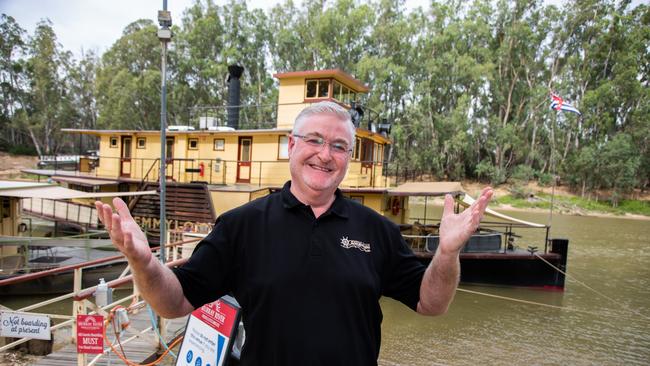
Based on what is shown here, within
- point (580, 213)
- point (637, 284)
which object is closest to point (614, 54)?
point (580, 213)

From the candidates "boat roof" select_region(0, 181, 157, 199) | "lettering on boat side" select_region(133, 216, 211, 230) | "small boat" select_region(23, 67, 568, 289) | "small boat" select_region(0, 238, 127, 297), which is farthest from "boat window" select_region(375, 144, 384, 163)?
"small boat" select_region(0, 238, 127, 297)

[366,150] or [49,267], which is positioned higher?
[366,150]

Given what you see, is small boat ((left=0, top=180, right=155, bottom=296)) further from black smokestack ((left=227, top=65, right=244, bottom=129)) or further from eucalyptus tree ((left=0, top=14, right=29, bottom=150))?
eucalyptus tree ((left=0, top=14, right=29, bottom=150))

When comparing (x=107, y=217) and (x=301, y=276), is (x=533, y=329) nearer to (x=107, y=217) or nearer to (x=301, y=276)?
(x=301, y=276)

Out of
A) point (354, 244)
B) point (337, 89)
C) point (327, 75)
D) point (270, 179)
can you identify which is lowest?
point (270, 179)

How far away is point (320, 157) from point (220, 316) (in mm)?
2044

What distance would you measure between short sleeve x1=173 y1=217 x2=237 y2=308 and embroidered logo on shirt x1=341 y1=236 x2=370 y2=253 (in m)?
0.48

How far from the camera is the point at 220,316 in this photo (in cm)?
327

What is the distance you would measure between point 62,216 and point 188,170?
17.4 ft

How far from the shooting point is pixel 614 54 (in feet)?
148

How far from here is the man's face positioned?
1826mm

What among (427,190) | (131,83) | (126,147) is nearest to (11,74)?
(131,83)

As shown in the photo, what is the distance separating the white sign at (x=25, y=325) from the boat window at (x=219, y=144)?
11656 mm

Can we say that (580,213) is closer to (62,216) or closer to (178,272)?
(62,216)
